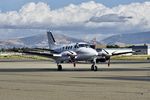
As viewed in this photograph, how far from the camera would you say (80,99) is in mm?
22219

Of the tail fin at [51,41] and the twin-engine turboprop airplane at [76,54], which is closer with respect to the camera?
the twin-engine turboprop airplane at [76,54]

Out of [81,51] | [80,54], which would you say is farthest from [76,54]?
[81,51]

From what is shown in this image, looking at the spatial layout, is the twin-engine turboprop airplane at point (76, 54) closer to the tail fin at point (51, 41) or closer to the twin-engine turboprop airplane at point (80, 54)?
the twin-engine turboprop airplane at point (80, 54)

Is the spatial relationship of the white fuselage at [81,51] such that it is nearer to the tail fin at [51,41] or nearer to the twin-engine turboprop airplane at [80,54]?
the twin-engine turboprop airplane at [80,54]

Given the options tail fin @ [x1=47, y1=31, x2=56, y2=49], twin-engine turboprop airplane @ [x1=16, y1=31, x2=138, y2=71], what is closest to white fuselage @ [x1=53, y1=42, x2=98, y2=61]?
twin-engine turboprop airplane @ [x1=16, y1=31, x2=138, y2=71]

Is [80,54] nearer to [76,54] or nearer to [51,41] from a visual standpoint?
[76,54]

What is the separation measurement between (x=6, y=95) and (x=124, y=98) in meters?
6.01

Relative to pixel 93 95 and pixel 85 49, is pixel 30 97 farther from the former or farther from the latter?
pixel 85 49

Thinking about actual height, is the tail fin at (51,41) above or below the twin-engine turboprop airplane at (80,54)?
above

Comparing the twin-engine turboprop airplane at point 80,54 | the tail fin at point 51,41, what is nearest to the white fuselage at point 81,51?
the twin-engine turboprop airplane at point 80,54

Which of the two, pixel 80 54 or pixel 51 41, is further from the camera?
pixel 51 41

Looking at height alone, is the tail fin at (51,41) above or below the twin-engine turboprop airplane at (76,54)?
above

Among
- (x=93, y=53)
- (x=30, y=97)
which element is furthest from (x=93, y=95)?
(x=93, y=53)

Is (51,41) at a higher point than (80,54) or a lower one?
higher
